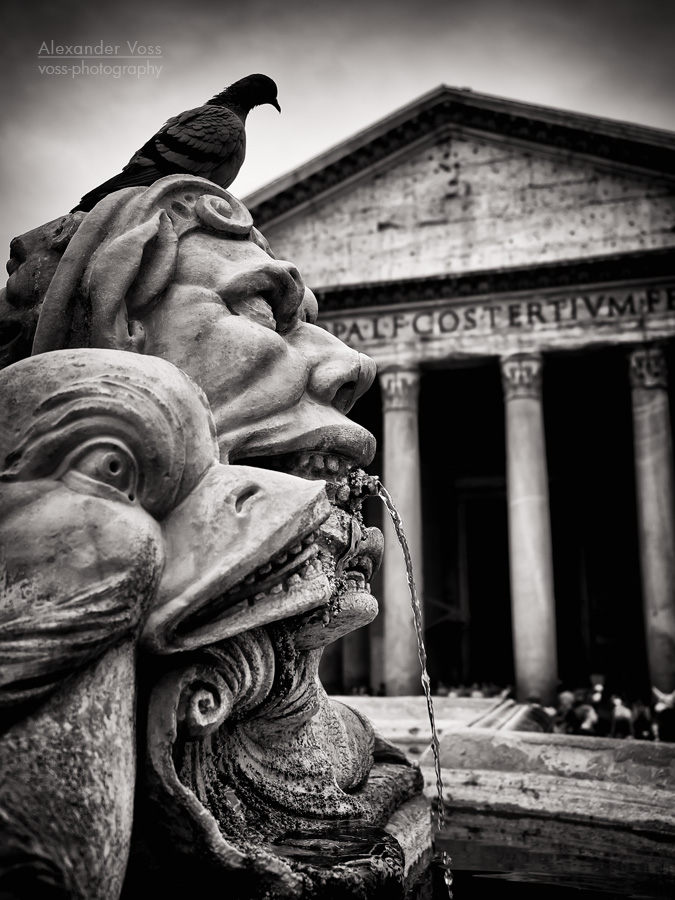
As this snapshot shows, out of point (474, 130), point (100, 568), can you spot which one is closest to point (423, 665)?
point (100, 568)

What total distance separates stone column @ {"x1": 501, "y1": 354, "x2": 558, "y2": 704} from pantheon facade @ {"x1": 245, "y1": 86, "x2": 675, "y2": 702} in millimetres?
30

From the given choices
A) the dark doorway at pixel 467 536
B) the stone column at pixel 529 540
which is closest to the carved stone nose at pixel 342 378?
the stone column at pixel 529 540

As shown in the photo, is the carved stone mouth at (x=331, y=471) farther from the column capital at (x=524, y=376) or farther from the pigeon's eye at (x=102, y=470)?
the column capital at (x=524, y=376)

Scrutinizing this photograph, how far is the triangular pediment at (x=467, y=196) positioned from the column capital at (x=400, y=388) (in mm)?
1653

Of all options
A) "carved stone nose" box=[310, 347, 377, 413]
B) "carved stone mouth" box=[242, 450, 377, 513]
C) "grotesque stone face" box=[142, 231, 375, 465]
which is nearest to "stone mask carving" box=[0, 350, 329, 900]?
"grotesque stone face" box=[142, 231, 375, 465]

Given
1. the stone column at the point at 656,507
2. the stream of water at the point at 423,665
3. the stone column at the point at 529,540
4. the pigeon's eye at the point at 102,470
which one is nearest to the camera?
the pigeon's eye at the point at 102,470

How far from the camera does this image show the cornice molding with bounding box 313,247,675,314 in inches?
500

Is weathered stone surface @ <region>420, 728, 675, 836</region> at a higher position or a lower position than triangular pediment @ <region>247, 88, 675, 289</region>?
lower

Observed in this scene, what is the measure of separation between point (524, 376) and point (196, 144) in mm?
10908

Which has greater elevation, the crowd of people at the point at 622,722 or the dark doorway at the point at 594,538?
the dark doorway at the point at 594,538

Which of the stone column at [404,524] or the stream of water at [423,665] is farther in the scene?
the stone column at [404,524]

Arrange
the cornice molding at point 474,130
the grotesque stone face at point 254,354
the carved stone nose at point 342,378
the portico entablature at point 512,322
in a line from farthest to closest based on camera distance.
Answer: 1. the cornice molding at point 474,130
2. the portico entablature at point 512,322
3. the carved stone nose at point 342,378
4. the grotesque stone face at point 254,354

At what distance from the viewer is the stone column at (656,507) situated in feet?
38.7

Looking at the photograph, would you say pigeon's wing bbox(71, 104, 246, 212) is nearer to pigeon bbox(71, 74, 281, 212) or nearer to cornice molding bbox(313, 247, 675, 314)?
pigeon bbox(71, 74, 281, 212)
